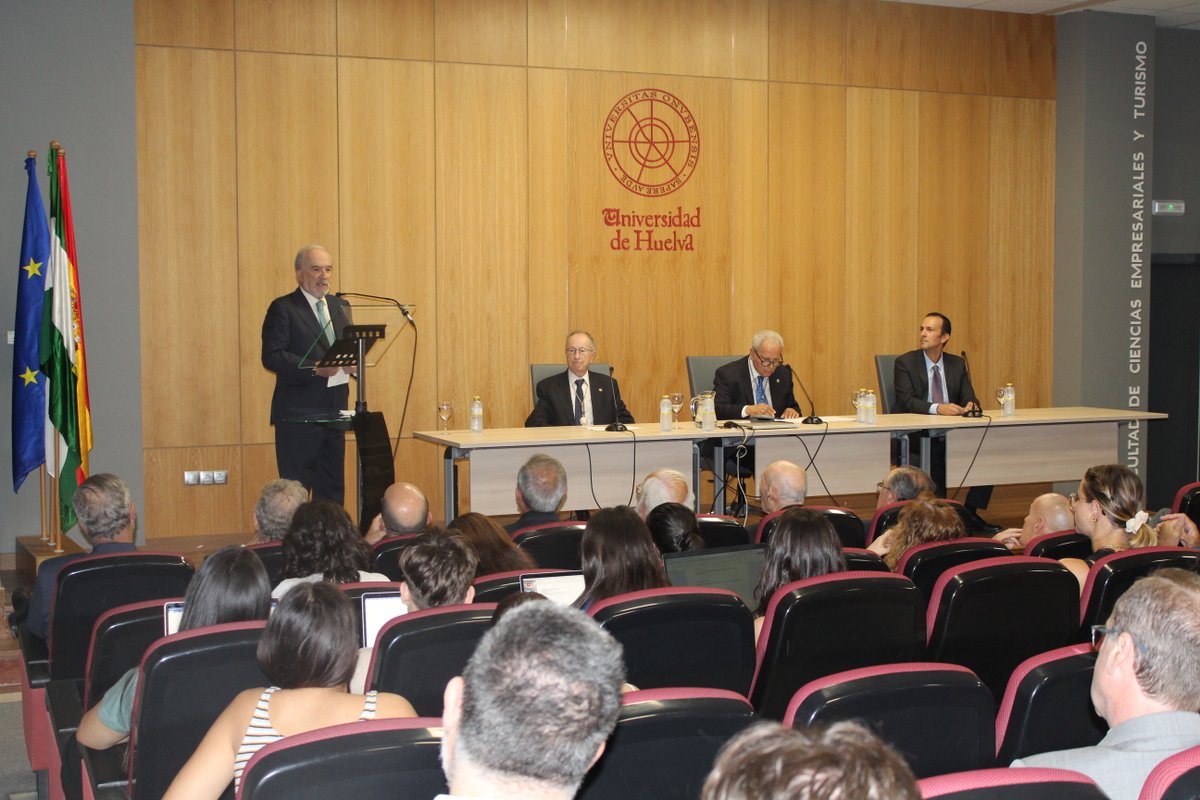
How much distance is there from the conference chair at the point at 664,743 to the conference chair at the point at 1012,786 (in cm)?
46

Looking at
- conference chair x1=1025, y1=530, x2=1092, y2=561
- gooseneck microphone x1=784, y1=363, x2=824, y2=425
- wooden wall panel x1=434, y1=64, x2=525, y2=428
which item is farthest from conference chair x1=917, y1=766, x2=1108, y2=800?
wooden wall panel x1=434, y1=64, x2=525, y2=428

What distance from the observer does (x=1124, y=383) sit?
9477mm

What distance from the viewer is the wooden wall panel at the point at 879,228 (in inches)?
349

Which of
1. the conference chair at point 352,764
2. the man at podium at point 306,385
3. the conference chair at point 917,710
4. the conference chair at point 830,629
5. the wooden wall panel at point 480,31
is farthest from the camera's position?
the wooden wall panel at point 480,31

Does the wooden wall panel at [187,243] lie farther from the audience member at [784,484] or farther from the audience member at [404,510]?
the audience member at [784,484]

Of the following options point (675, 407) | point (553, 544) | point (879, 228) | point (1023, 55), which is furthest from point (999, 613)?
point (1023, 55)

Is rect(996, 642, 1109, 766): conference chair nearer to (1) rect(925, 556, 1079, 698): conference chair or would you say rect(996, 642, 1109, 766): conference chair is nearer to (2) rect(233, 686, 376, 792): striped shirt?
(1) rect(925, 556, 1079, 698): conference chair

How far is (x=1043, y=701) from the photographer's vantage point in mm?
2197

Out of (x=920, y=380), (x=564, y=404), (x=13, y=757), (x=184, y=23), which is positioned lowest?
(x=13, y=757)

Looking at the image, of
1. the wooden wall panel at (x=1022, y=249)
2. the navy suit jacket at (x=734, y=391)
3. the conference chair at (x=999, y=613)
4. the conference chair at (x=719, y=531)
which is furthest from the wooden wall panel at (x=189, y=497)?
the wooden wall panel at (x=1022, y=249)

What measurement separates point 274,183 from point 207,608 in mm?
5193

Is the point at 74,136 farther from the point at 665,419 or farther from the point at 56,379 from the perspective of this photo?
the point at 665,419

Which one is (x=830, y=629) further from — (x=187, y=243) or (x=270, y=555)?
(x=187, y=243)

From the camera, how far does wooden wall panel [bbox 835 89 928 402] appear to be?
8.86 metres
